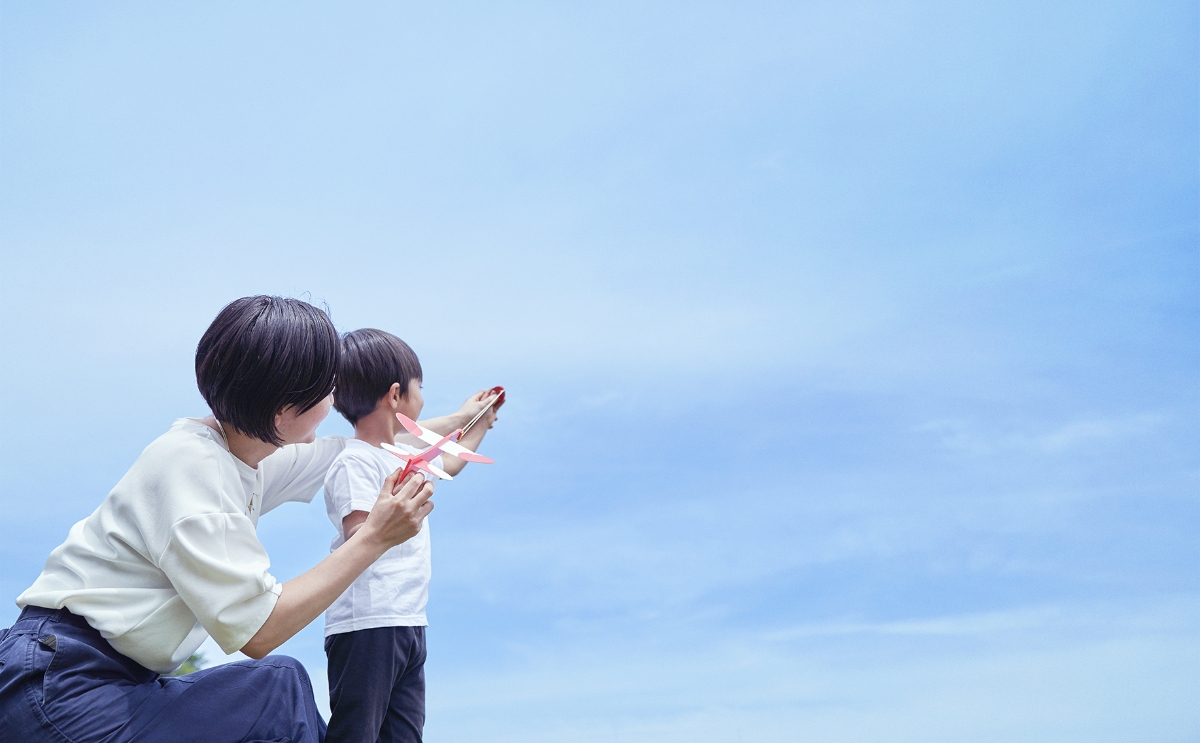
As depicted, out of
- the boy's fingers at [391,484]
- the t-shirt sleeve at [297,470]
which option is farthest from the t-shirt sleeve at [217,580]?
the t-shirt sleeve at [297,470]

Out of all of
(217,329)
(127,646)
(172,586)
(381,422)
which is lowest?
(127,646)

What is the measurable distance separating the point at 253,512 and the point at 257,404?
33 cm

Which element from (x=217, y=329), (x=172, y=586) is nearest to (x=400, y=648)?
(x=172, y=586)

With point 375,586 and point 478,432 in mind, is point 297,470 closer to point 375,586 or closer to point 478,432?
point 375,586

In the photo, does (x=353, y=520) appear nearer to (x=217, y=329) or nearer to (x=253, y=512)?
(x=253, y=512)

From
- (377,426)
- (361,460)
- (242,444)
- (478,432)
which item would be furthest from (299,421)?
(478,432)

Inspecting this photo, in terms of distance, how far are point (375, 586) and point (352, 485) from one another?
0.26 m

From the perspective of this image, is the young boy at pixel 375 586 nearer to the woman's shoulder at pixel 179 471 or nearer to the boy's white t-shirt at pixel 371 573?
the boy's white t-shirt at pixel 371 573

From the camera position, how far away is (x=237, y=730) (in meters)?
1.73

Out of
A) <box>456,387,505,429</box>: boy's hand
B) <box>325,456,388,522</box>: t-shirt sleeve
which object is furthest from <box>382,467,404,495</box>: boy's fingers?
<box>456,387,505,429</box>: boy's hand

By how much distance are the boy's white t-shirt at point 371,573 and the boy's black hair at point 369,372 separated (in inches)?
A: 6.9

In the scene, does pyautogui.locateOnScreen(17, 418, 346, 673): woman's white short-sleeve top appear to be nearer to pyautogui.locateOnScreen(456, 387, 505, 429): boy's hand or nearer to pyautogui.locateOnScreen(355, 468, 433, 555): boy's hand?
pyautogui.locateOnScreen(355, 468, 433, 555): boy's hand

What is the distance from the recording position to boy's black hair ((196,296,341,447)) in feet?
5.91

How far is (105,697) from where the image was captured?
167 cm
